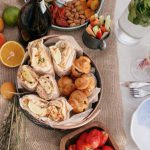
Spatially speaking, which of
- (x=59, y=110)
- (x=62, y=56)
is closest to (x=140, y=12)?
(x=62, y=56)

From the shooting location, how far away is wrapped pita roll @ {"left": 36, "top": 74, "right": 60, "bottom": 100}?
2.81 ft

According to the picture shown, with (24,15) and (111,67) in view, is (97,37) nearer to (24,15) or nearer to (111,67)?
(111,67)

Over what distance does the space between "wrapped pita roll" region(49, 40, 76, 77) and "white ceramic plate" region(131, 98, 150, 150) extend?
0.28 meters

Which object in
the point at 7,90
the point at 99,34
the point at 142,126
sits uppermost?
the point at 99,34

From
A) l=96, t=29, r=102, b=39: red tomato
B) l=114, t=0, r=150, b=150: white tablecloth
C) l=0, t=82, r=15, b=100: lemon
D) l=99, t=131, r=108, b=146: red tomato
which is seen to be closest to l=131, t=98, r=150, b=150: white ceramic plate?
l=114, t=0, r=150, b=150: white tablecloth

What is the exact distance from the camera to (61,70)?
2.92 feet

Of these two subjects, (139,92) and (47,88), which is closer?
(47,88)

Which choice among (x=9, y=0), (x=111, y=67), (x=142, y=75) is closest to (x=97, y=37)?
(x=111, y=67)

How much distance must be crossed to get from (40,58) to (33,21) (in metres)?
0.15

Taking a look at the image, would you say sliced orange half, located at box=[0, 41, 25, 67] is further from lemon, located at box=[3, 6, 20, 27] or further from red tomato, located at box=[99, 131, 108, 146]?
red tomato, located at box=[99, 131, 108, 146]

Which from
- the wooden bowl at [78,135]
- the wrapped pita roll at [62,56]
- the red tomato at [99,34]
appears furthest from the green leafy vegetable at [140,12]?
the wooden bowl at [78,135]

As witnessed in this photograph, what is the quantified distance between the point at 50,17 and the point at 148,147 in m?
0.48

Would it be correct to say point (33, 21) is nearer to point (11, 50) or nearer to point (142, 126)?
point (11, 50)

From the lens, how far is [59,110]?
0.84m
